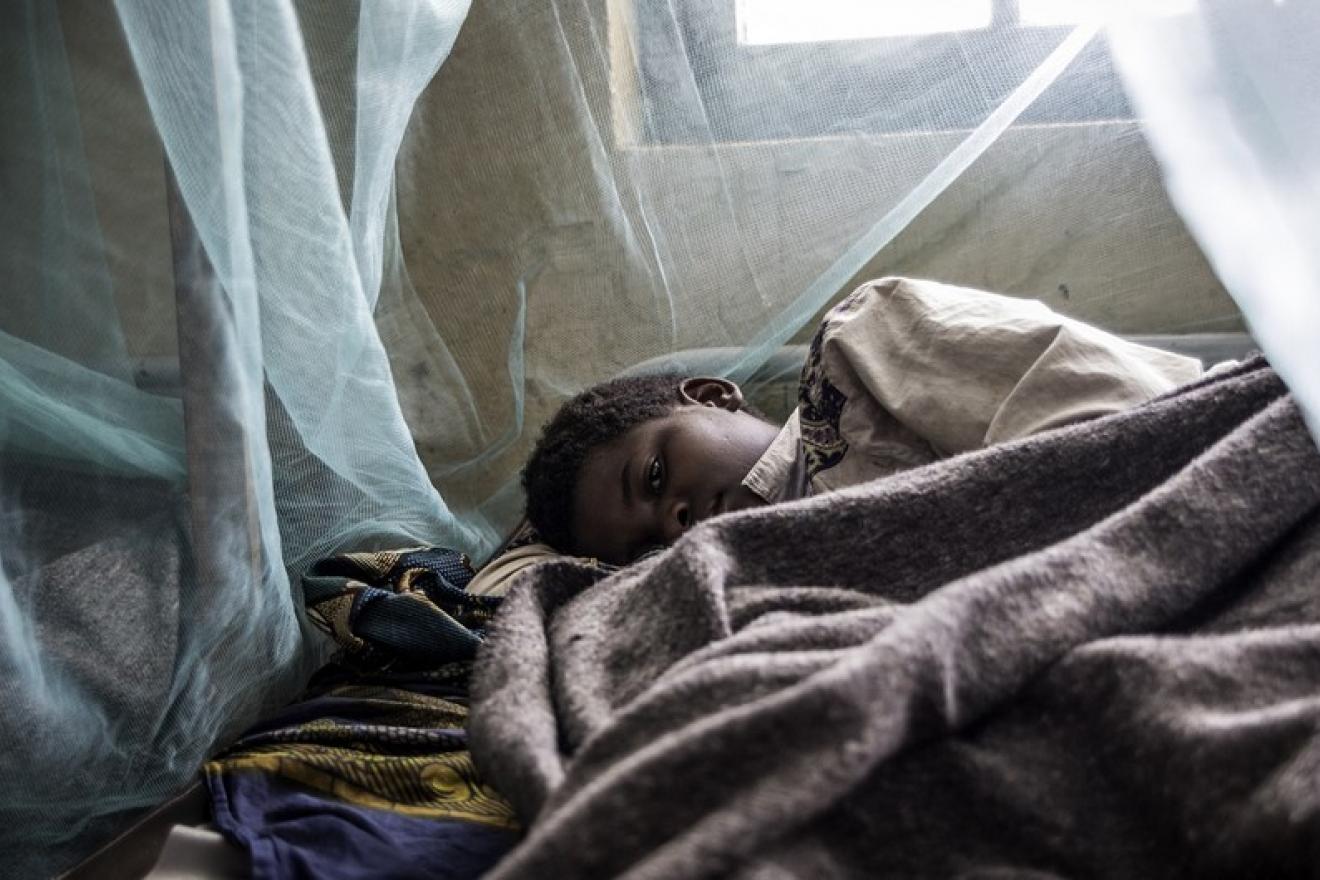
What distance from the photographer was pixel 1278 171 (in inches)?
27.2

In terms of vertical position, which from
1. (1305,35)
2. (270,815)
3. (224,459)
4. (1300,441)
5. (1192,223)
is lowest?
(270,815)

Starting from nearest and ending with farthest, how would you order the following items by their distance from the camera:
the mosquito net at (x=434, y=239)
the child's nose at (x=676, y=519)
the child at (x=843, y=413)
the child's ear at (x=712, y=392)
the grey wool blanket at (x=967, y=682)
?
the grey wool blanket at (x=967, y=682) < the mosquito net at (x=434, y=239) < the child at (x=843, y=413) < the child's nose at (x=676, y=519) < the child's ear at (x=712, y=392)

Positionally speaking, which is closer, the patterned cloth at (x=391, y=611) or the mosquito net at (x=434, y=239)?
the mosquito net at (x=434, y=239)

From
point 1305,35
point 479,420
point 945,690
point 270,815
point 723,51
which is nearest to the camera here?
point 945,690

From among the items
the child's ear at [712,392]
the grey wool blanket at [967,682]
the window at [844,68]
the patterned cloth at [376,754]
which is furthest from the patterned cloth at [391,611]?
the window at [844,68]

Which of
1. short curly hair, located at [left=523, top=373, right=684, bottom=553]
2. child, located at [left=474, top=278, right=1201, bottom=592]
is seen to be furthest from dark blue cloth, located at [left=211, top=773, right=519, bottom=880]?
short curly hair, located at [left=523, top=373, right=684, bottom=553]

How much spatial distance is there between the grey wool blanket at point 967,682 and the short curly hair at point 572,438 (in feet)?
1.75

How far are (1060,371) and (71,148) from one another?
83 cm

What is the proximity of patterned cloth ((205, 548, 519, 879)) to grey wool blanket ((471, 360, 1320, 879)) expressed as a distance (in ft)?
0.39

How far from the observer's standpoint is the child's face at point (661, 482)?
4.04ft

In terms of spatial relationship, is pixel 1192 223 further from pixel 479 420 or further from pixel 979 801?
pixel 479 420

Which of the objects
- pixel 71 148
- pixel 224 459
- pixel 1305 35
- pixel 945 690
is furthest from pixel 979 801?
pixel 71 148

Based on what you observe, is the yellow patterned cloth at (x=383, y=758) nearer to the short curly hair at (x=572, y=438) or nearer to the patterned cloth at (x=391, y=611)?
the patterned cloth at (x=391, y=611)

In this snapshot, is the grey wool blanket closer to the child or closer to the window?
the child
